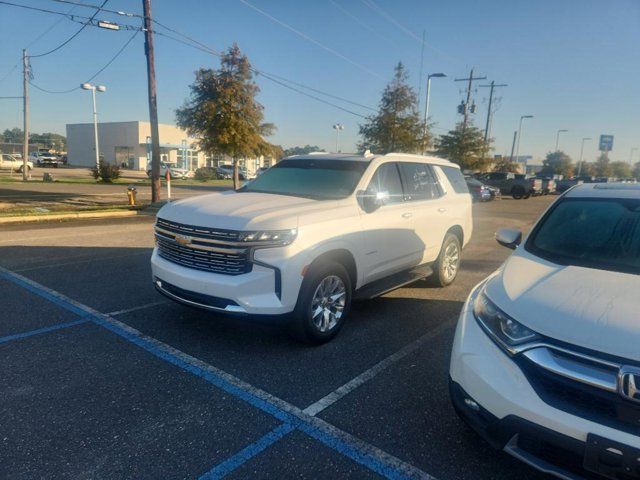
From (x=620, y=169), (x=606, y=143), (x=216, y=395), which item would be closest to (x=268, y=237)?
(x=216, y=395)

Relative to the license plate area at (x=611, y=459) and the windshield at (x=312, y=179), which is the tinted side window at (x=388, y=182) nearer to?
the windshield at (x=312, y=179)

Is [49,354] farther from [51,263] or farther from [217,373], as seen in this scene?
[51,263]

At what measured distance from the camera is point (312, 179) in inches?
201

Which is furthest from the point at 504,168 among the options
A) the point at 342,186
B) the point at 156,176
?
the point at 342,186

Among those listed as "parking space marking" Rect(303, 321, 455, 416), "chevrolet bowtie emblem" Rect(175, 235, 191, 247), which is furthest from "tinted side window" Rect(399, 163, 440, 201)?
"chevrolet bowtie emblem" Rect(175, 235, 191, 247)

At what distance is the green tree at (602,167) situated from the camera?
8922 cm

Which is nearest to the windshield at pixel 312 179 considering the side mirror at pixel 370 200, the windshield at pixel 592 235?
the side mirror at pixel 370 200

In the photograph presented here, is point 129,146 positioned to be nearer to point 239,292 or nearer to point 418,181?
point 418,181

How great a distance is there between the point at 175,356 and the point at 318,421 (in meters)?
1.57

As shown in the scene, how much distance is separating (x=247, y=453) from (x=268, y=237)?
5.52 ft

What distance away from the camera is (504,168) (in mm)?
50281

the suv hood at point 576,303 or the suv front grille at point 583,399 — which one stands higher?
the suv hood at point 576,303

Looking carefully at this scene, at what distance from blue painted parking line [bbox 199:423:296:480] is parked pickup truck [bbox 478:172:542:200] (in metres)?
31.8

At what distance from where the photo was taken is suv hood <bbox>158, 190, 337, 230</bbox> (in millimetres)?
3754
